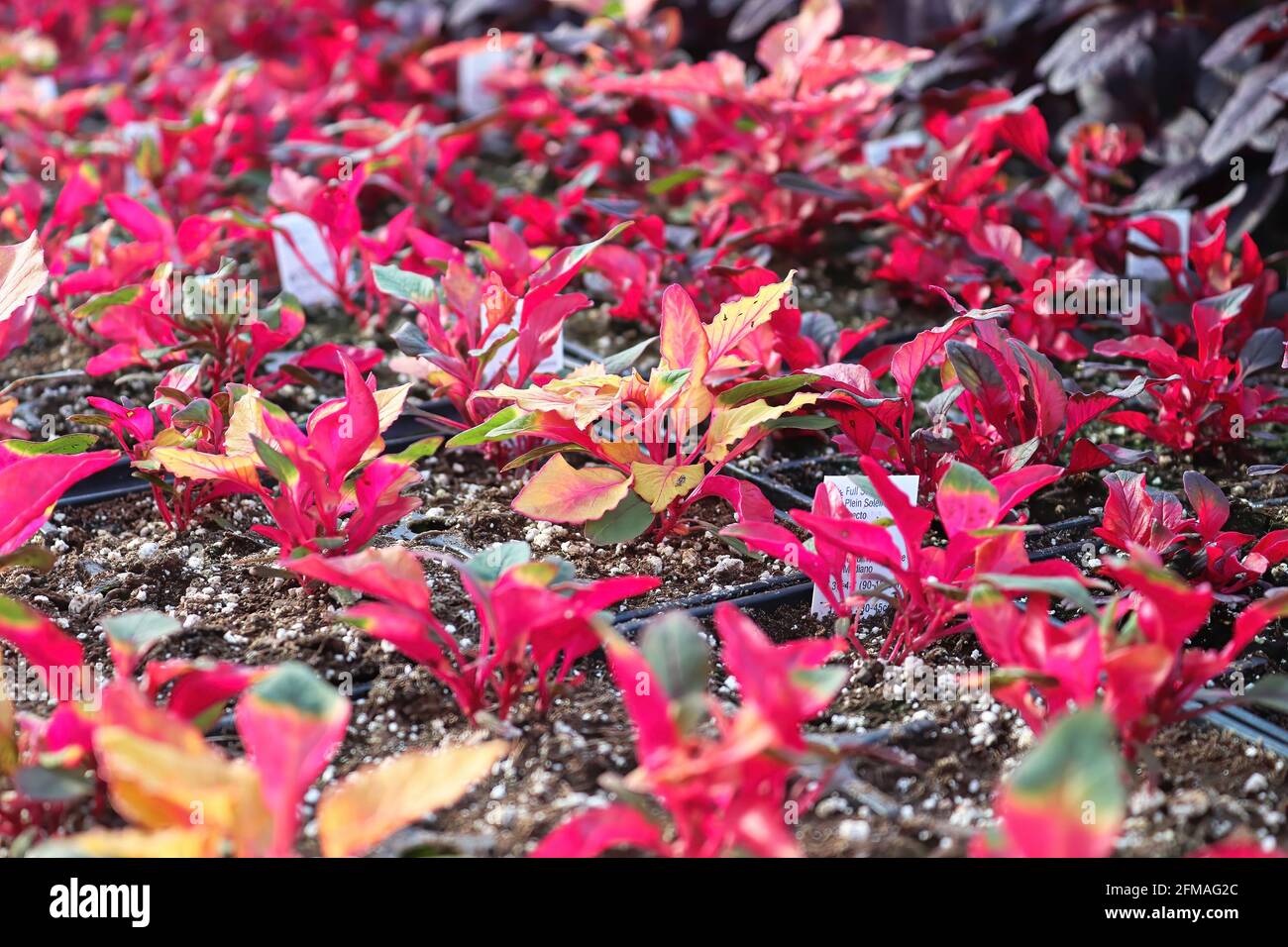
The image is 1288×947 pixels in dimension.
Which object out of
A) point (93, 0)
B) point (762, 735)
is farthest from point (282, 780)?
point (93, 0)

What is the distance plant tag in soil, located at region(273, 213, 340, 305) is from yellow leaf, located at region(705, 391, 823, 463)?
1.09m

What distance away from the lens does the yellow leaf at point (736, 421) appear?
1318mm

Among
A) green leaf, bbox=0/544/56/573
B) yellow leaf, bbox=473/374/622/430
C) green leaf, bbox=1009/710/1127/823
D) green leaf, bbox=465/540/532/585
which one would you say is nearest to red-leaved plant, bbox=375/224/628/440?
yellow leaf, bbox=473/374/622/430

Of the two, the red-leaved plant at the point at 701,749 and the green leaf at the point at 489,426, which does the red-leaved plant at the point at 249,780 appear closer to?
the red-leaved plant at the point at 701,749

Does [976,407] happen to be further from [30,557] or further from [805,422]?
[30,557]

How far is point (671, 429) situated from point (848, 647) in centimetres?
29

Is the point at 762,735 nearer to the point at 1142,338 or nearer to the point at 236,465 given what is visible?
the point at 236,465

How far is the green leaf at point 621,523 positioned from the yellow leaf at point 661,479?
0.05 feet

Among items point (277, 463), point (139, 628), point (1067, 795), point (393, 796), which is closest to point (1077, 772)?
point (1067, 795)

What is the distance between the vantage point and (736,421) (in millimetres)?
1355

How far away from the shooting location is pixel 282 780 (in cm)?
80

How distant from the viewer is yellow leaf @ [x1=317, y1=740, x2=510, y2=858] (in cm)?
82

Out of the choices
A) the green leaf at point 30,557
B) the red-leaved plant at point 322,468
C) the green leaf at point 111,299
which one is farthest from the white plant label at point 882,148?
the green leaf at point 30,557

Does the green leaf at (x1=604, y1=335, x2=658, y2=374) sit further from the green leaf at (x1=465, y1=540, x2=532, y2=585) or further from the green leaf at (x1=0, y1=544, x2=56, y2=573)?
the green leaf at (x1=0, y1=544, x2=56, y2=573)
